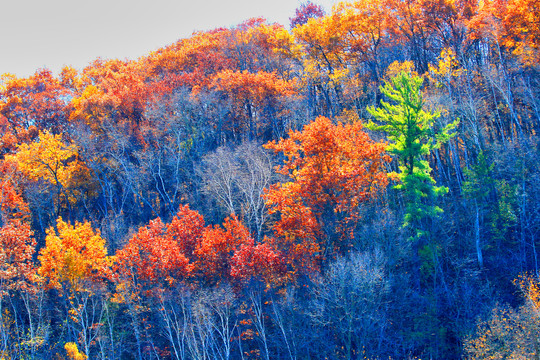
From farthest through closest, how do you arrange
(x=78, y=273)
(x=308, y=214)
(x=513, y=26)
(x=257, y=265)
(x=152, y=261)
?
(x=513, y=26), (x=78, y=273), (x=308, y=214), (x=152, y=261), (x=257, y=265)

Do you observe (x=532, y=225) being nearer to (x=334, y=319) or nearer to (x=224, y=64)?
(x=334, y=319)

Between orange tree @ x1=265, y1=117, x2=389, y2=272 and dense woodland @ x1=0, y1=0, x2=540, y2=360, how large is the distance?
0.40 feet

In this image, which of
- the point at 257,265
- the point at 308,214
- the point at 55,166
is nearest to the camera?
the point at 257,265

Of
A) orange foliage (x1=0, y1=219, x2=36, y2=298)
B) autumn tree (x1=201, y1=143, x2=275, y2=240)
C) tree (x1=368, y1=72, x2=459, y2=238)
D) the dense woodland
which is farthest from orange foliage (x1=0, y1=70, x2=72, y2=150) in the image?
tree (x1=368, y1=72, x2=459, y2=238)

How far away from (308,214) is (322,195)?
149 cm

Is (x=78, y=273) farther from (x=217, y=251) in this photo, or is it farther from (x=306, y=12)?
(x=306, y=12)

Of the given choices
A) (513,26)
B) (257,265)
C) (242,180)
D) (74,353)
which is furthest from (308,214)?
(513,26)

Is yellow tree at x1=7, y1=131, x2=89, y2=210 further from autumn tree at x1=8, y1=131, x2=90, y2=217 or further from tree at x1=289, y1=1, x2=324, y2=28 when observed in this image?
tree at x1=289, y1=1, x2=324, y2=28

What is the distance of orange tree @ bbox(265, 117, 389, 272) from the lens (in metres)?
20.9

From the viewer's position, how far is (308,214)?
2136cm

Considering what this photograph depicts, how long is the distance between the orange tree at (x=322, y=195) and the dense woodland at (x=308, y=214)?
122 mm

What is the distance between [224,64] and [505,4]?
88.9ft

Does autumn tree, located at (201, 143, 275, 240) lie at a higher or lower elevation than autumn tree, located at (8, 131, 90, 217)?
lower

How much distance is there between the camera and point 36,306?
23.8 metres
